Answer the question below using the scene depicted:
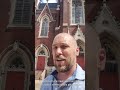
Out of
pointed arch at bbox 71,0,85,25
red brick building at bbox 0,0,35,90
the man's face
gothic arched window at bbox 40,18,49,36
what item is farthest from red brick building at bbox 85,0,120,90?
red brick building at bbox 0,0,35,90

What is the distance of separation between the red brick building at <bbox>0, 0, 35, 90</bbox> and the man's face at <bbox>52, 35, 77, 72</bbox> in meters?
2.08

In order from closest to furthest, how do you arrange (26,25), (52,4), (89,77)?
1. (89,77)
2. (52,4)
3. (26,25)

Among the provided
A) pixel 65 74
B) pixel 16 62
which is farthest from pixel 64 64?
pixel 16 62

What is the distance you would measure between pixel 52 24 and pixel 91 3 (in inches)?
59.2

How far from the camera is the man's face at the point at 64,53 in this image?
937 centimetres

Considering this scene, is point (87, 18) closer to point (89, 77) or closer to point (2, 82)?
point (89, 77)

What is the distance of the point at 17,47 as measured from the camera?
1141 centimetres

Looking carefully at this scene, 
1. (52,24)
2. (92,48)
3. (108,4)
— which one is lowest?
(92,48)

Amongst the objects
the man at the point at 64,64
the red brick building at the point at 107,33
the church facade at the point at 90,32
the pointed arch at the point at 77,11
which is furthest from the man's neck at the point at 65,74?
the pointed arch at the point at 77,11

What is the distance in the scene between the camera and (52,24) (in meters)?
11.0

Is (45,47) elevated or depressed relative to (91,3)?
depressed

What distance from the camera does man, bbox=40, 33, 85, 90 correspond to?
9.26 meters

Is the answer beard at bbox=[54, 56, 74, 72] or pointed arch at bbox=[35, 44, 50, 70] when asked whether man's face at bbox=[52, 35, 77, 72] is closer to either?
beard at bbox=[54, 56, 74, 72]

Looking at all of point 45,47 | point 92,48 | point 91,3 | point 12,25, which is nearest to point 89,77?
point 92,48
